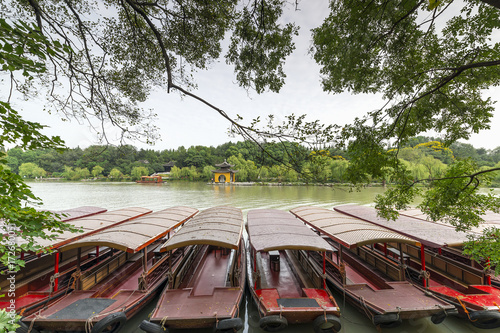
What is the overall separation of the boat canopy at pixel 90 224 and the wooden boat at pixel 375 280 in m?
6.07

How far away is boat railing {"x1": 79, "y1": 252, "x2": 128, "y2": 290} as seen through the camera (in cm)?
445

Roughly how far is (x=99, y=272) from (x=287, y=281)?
4.68 metres

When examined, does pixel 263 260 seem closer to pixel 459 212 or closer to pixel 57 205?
pixel 459 212

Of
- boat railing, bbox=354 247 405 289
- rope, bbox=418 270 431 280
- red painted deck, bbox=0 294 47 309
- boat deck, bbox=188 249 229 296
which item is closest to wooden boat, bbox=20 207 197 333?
red painted deck, bbox=0 294 47 309

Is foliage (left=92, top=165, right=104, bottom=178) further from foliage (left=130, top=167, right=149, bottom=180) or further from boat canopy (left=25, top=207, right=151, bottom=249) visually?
boat canopy (left=25, top=207, right=151, bottom=249)

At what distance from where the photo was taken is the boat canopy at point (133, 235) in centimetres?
412

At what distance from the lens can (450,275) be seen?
507 cm

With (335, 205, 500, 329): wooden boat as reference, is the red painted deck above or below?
below

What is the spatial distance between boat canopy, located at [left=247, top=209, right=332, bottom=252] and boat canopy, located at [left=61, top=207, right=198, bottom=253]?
2.42 metres

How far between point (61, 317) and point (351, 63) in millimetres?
6976

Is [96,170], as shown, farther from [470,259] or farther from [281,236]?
[470,259]

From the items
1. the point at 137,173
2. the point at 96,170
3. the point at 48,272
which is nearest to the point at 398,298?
the point at 48,272

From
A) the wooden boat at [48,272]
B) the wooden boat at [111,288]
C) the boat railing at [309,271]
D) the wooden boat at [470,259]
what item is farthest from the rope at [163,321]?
the wooden boat at [470,259]

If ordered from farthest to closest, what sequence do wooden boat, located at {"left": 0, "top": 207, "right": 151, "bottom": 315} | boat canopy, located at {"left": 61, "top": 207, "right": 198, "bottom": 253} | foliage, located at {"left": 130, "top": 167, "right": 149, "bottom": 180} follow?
foliage, located at {"left": 130, "top": 167, "right": 149, "bottom": 180} < boat canopy, located at {"left": 61, "top": 207, "right": 198, "bottom": 253} < wooden boat, located at {"left": 0, "top": 207, "right": 151, "bottom": 315}
